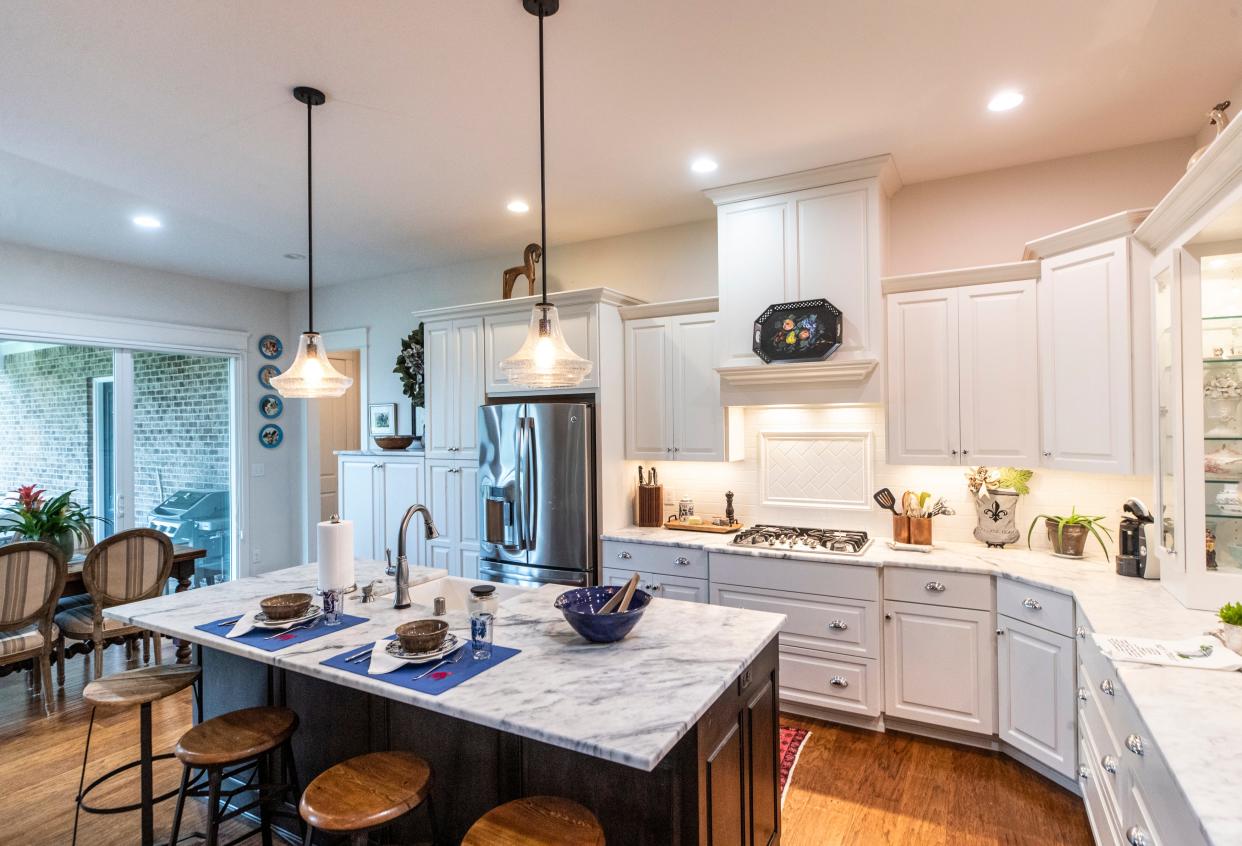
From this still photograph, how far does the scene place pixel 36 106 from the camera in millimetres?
2479

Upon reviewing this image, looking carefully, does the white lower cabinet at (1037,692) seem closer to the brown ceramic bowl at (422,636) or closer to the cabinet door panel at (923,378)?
the cabinet door panel at (923,378)

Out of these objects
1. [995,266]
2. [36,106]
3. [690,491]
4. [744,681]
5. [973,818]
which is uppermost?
[36,106]

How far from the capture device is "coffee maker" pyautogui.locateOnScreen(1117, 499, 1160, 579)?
2.58 meters

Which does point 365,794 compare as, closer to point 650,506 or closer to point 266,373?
point 650,506

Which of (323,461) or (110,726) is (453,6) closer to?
(110,726)

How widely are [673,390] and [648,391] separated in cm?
17

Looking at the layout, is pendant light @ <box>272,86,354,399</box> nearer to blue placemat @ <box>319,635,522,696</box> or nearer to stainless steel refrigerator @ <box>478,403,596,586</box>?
blue placemat @ <box>319,635,522,696</box>

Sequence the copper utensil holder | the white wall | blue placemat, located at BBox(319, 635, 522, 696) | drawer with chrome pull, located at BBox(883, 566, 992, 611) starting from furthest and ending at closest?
the white wall < the copper utensil holder < drawer with chrome pull, located at BBox(883, 566, 992, 611) < blue placemat, located at BBox(319, 635, 522, 696)

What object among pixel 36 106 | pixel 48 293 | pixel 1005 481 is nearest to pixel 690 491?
pixel 1005 481

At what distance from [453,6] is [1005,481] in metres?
3.22

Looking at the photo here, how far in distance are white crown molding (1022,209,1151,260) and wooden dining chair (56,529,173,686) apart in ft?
16.7

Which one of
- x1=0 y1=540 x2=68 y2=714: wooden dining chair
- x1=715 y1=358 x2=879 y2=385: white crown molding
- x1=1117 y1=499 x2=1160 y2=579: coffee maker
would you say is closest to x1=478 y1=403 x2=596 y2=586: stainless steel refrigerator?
x1=715 y1=358 x2=879 y2=385: white crown molding

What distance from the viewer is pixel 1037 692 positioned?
262 centimetres

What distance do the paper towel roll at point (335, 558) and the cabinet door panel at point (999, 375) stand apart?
2860 mm
